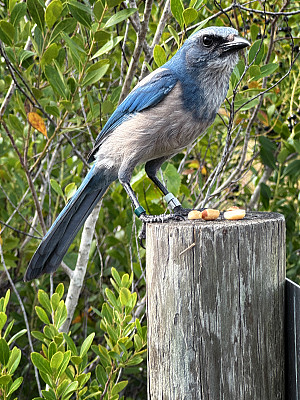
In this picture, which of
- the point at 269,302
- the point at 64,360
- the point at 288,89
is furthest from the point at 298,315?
the point at 288,89

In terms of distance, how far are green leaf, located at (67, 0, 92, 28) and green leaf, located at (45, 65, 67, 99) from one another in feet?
0.96

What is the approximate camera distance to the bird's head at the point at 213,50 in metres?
2.85

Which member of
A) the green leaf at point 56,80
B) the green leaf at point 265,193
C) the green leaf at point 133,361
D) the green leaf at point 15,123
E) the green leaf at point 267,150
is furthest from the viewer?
the green leaf at point 265,193

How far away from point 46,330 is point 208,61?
1502mm

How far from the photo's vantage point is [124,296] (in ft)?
9.15

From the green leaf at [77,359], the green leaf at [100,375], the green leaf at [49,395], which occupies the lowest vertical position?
the green leaf at [100,375]

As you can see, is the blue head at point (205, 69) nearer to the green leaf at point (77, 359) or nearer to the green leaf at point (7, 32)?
the green leaf at point (7, 32)

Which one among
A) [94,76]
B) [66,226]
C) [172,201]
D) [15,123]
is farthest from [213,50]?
[15,123]

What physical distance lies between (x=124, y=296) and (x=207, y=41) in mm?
1289

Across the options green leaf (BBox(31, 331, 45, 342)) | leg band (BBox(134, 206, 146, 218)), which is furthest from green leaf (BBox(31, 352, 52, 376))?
leg band (BBox(134, 206, 146, 218))

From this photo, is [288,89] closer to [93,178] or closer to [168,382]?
[93,178]

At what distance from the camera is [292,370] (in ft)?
6.98

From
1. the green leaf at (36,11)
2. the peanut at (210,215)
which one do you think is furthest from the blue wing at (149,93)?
the peanut at (210,215)

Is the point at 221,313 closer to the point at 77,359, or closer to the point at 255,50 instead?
the point at 77,359
